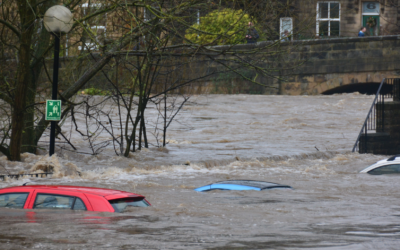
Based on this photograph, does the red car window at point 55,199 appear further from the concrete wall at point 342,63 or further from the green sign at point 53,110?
the concrete wall at point 342,63

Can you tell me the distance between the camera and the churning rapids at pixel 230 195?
20.7 feet

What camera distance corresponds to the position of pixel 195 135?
22094 millimetres

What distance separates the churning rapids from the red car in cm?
9

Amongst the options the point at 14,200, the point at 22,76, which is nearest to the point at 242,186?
the point at 14,200

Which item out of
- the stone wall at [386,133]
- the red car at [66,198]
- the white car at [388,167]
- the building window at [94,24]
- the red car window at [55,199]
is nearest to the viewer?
the red car at [66,198]

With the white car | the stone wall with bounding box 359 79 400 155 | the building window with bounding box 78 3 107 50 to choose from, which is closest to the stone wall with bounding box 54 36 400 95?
the stone wall with bounding box 359 79 400 155

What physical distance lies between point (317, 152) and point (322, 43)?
15667 millimetres

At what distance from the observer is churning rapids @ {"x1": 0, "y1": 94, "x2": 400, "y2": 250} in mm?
6305

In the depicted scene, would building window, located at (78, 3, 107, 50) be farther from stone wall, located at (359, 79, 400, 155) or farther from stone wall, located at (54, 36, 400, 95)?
stone wall, located at (54, 36, 400, 95)

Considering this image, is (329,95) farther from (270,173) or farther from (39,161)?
(39,161)

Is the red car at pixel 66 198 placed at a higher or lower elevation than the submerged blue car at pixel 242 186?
higher

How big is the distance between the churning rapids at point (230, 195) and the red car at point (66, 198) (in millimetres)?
94

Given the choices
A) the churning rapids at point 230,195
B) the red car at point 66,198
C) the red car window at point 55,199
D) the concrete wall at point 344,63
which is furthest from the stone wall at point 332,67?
the red car window at point 55,199

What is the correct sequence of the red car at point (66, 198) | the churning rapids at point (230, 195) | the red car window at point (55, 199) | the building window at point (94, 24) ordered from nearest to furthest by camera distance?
the churning rapids at point (230, 195), the red car at point (66, 198), the red car window at point (55, 199), the building window at point (94, 24)
